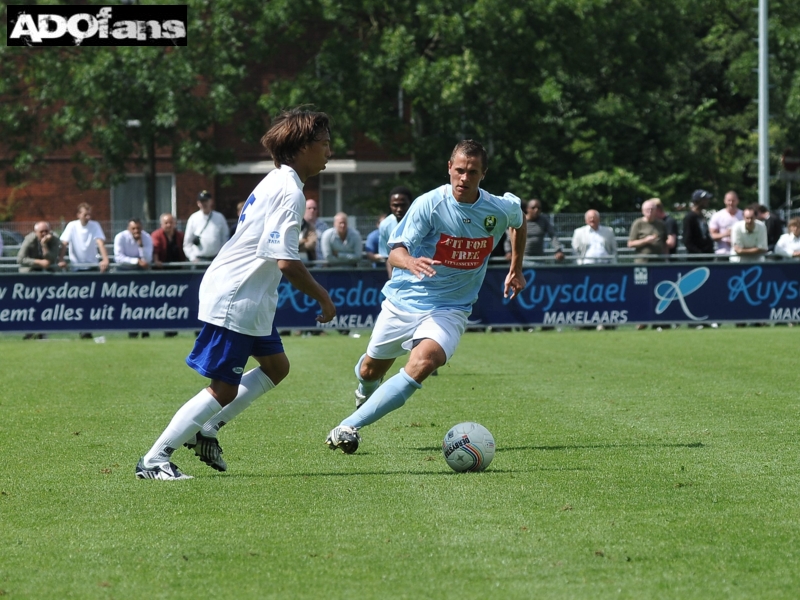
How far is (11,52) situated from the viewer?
115 feet

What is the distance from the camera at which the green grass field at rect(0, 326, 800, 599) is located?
14.9ft

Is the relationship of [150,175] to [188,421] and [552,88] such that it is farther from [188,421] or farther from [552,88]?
[188,421]

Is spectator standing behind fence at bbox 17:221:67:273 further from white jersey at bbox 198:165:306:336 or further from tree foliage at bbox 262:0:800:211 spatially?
white jersey at bbox 198:165:306:336

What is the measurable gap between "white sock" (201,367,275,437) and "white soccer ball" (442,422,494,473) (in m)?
1.07

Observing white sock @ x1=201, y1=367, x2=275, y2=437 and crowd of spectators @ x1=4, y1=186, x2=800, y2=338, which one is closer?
white sock @ x1=201, y1=367, x2=275, y2=437

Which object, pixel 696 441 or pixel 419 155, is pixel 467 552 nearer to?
pixel 696 441

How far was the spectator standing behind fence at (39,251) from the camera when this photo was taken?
20.3m

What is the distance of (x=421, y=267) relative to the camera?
7.23 metres

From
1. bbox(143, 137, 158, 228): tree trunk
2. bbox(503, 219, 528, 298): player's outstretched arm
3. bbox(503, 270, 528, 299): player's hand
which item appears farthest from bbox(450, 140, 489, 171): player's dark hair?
bbox(143, 137, 158, 228): tree trunk

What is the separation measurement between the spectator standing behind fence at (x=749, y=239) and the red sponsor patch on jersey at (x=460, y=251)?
14002 millimetres

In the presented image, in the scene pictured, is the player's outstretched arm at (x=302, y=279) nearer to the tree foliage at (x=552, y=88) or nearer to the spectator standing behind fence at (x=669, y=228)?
the spectator standing behind fence at (x=669, y=228)

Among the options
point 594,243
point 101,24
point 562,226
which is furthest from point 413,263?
point 101,24

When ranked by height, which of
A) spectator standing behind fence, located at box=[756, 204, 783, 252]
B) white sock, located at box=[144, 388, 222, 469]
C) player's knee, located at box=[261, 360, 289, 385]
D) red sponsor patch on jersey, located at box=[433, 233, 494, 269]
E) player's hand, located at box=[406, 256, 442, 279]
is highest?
spectator standing behind fence, located at box=[756, 204, 783, 252]

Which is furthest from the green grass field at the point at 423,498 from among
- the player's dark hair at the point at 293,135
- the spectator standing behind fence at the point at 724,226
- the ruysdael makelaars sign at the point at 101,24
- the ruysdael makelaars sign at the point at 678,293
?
the ruysdael makelaars sign at the point at 101,24
